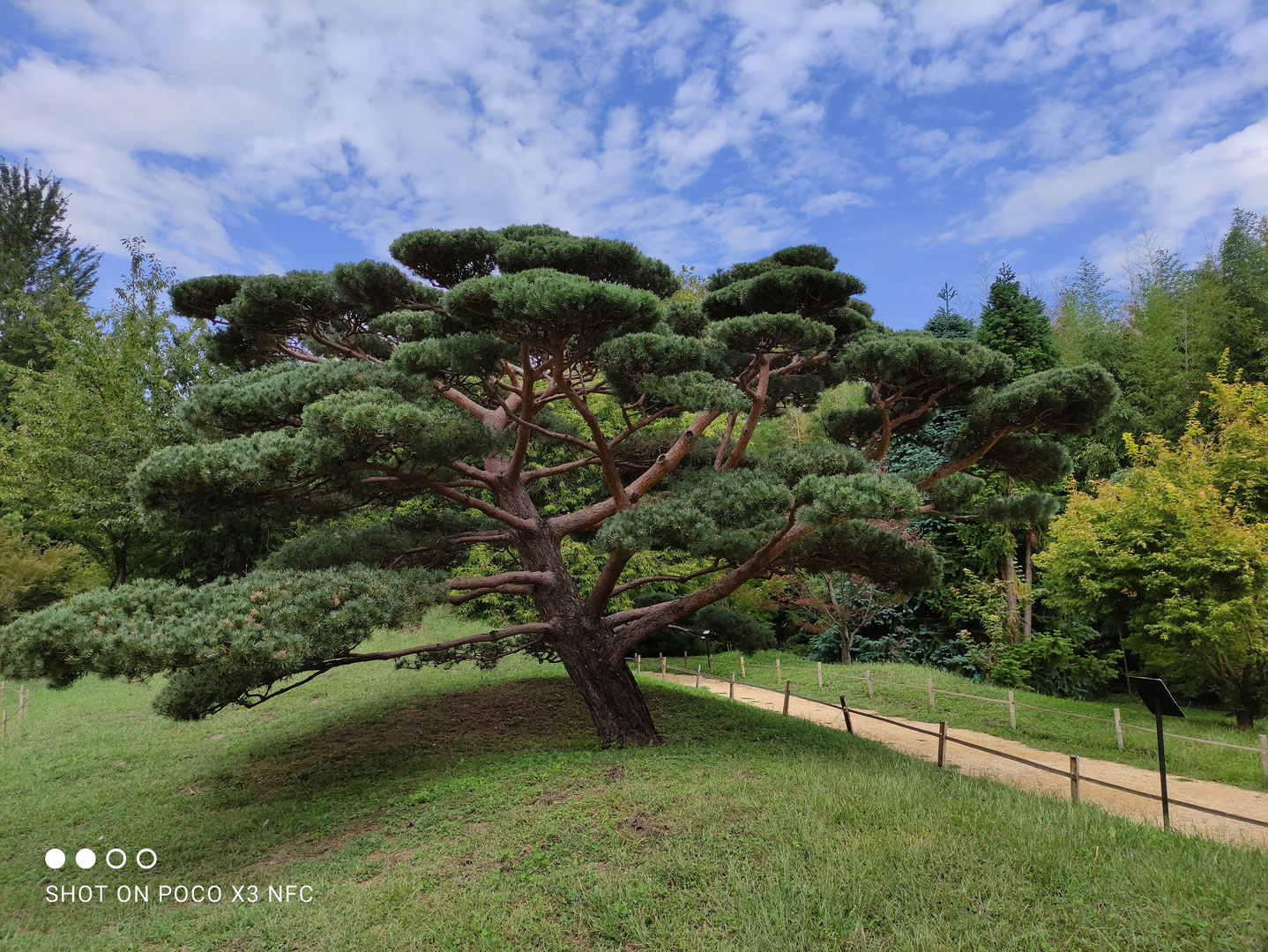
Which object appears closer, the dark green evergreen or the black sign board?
the black sign board

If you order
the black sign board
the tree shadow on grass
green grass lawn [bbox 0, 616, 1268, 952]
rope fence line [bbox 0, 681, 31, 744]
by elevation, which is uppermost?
the black sign board

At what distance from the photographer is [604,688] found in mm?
7965

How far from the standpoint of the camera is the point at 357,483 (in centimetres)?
680

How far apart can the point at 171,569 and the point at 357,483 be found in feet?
47.5

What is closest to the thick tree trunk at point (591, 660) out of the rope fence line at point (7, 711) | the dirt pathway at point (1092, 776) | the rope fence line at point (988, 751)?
the rope fence line at point (988, 751)

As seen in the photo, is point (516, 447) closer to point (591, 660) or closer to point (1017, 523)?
point (591, 660)

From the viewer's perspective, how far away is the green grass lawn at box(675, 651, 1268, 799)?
896 centimetres

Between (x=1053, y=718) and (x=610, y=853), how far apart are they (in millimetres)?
10562

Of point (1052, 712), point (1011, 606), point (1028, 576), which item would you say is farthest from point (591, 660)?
point (1028, 576)

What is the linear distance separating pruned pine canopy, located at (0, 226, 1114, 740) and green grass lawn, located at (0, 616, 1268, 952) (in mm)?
1373

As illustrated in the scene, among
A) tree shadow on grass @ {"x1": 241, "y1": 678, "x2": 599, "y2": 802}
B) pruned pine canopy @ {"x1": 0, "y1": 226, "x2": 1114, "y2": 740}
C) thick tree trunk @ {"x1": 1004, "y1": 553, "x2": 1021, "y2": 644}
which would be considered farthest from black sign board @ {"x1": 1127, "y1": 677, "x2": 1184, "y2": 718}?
thick tree trunk @ {"x1": 1004, "y1": 553, "x2": 1021, "y2": 644}

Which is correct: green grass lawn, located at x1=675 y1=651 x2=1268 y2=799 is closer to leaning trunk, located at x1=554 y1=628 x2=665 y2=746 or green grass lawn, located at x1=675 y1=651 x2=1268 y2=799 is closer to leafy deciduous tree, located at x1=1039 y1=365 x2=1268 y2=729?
leafy deciduous tree, located at x1=1039 y1=365 x2=1268 y2=729

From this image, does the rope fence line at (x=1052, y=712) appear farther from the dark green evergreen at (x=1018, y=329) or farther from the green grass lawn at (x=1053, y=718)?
the dark green evergreen at (x=1018, y=329)

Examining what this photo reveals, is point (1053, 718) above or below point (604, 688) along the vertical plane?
below
